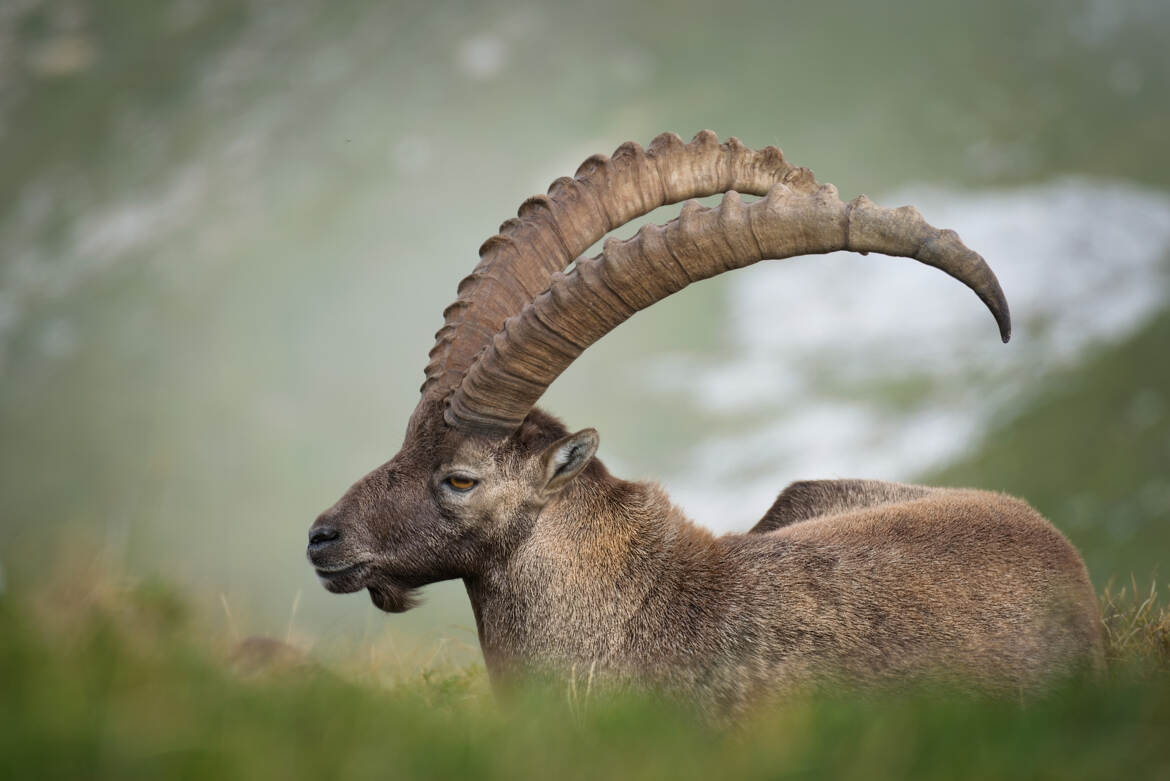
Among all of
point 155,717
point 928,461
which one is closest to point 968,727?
point 155,717

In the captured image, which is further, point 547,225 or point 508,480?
point 547,225

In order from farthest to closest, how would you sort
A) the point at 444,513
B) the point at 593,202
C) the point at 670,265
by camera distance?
1. the point at 593,202
2. the point at 444,513
3. the point at 670,265

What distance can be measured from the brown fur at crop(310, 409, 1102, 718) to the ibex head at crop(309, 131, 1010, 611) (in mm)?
23

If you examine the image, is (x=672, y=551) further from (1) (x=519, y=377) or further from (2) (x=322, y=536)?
(2) (x=322, y=536)

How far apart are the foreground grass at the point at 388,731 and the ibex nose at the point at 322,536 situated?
104 inches

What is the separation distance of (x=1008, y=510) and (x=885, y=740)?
520 centimetres

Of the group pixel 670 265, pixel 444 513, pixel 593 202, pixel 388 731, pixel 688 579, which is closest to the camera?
pixel 388 731

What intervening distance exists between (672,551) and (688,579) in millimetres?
269

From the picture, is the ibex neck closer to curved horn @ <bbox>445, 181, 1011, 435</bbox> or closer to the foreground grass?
curved horn @ <bbox>445, 181, 1011, 435</bbox>

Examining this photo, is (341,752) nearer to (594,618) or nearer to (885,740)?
(885,740)

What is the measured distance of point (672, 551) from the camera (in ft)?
27.0

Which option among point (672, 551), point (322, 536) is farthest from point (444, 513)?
point (672, 551)

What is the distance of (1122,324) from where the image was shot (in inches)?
7761

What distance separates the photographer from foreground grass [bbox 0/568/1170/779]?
10.8ft
